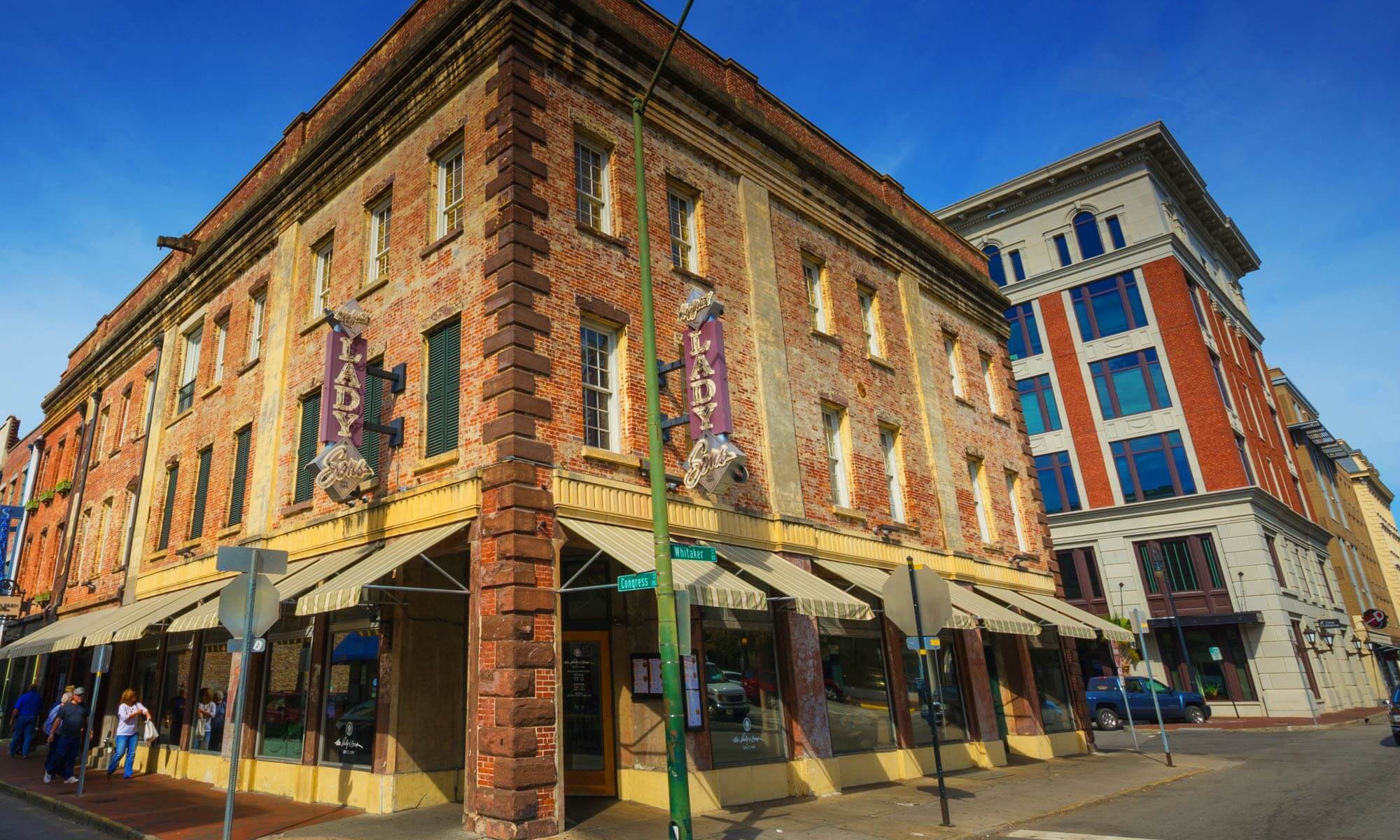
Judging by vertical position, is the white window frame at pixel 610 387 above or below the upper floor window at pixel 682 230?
below

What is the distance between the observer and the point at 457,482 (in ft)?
Answer: 37.2

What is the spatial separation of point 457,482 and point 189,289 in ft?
49.5

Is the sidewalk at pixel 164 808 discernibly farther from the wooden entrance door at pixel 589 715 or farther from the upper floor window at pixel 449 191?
the upper floor window at pixel 449 191

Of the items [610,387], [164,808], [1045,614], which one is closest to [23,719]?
[164,808]

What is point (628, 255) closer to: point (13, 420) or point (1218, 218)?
point (13, 420)

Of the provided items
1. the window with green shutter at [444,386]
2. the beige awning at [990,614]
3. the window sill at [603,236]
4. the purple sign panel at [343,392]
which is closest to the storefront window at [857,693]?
the beige awning at [990,614]

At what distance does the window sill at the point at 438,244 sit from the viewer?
42.5 ft

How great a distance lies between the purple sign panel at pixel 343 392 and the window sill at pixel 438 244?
5.76ft

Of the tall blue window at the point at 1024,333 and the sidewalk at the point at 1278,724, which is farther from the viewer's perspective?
the tall blue window at the point at 1024,333

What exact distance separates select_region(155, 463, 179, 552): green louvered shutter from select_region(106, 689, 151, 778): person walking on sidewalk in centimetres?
419

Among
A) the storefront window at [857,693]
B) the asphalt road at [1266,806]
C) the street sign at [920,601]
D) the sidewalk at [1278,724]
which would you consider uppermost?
the street sign at [920,601]

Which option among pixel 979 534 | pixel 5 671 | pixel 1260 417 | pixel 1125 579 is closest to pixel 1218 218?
pixel 1260 417

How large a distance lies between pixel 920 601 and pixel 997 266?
39.2 metres

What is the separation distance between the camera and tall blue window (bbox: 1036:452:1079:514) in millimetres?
40812
